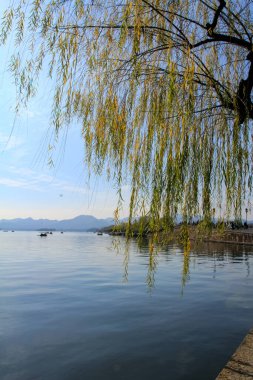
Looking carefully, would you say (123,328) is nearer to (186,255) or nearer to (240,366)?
(240,366)

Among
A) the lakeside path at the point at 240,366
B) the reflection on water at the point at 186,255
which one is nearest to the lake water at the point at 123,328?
the reflection on water at the point at 186,255

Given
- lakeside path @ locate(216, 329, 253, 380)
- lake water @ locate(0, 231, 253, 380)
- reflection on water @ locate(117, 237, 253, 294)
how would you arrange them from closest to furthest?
reflection on water @ locate(117, 237, 253, 294), lakeside path @ locate(216, 329, 253, 380), lake water @ locate(0, 231, 253, 380)

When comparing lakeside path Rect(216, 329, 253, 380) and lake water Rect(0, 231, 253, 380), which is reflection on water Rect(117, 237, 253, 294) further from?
lakeside path Rect(216, 329, 253, 380)

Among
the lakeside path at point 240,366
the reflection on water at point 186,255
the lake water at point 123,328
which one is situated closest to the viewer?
the reflection on water at point 186,255

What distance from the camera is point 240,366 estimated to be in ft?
→ 20.2

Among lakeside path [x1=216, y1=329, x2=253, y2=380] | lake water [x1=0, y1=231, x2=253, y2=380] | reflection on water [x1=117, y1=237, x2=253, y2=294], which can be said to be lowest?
lake water [x1=0, y1=231, x2=253, y2=380]

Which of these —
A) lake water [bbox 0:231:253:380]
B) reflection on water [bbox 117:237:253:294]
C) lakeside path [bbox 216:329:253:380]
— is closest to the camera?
reflection on water [bbox 117:237:253:294]

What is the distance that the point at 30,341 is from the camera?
11023mm

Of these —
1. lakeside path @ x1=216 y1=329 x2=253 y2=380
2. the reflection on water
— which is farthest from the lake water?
lakeside path @ x1=216 y1=329 x2=253 y2=380

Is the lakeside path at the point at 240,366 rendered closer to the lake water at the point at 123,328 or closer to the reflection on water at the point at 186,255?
the lake water at the point at 123,328

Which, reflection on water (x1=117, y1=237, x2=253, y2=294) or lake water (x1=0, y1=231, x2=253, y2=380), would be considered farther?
Result: lake water (x1=0, y1=231, x2=253, y2=380)

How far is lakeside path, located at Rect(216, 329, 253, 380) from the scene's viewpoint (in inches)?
223

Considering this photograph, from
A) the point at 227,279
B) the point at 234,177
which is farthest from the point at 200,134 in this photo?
the point at 227,279

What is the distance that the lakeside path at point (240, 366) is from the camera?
18.6 ft
